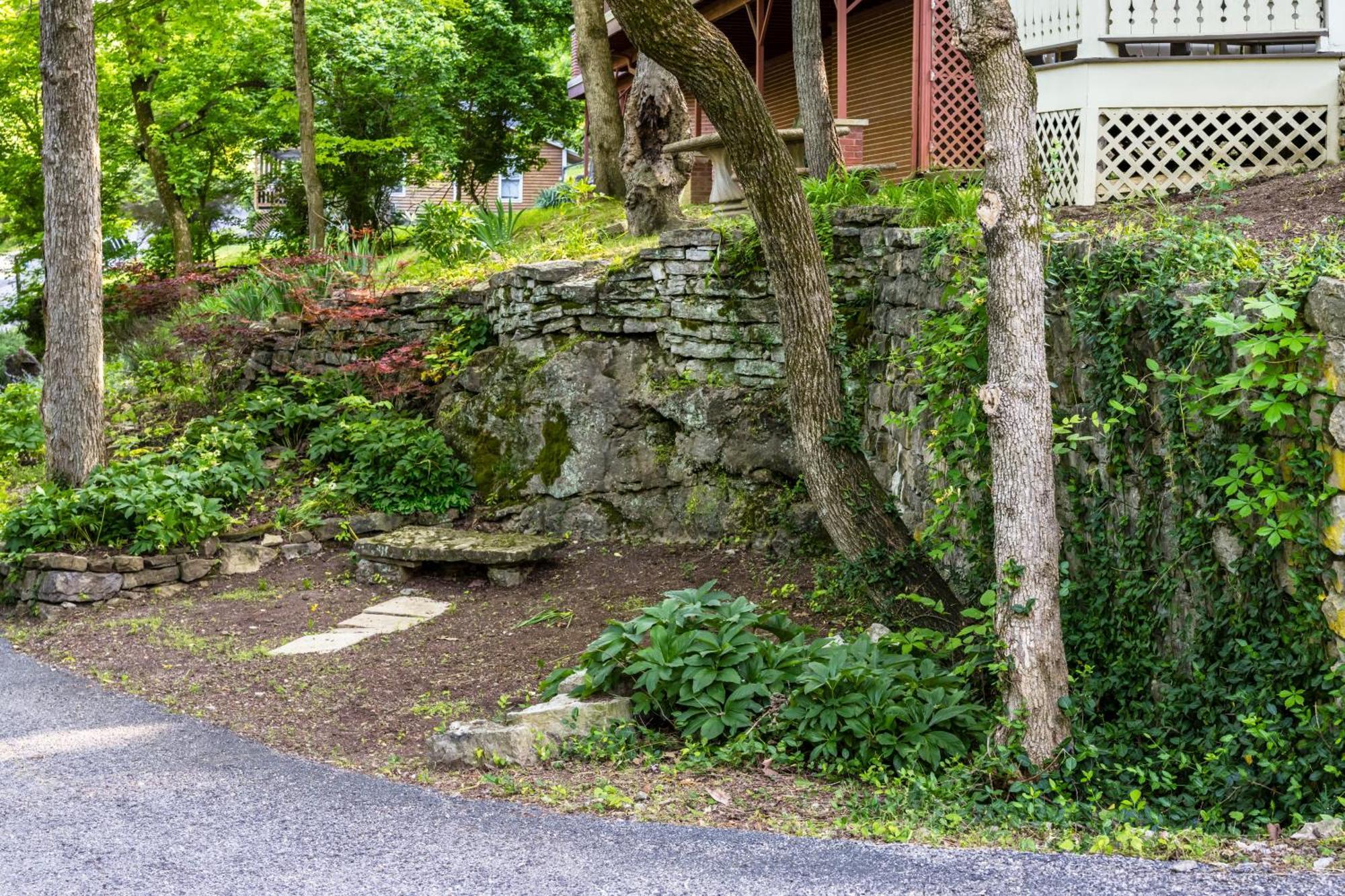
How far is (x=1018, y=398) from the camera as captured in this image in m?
4.73

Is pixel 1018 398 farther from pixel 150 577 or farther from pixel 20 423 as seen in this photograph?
pixel 20 423

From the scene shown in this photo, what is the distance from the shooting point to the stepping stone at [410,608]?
7895 mm

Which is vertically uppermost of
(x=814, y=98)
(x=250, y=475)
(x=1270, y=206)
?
(x=814, y=98)

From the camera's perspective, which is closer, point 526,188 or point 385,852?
point 385,852

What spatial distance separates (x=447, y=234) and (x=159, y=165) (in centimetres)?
789

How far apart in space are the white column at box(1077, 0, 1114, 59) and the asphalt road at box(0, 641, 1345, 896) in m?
6.73

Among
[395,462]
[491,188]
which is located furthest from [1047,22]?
[491,188]

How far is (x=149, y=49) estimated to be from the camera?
16625 millimetres

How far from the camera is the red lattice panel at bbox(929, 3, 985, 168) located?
10844 mm

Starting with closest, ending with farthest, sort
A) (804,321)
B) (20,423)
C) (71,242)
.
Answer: (804,321)
(71,242)
(20,423)

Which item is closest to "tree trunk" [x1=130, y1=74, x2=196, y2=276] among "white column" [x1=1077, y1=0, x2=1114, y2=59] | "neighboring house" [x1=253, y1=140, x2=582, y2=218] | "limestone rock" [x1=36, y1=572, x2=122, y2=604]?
"neighboring house" [x1=253, y1=140, x2=582, y2=218]

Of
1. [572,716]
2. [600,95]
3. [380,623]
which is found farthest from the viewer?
[600,95]

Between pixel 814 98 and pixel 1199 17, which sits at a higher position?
pixel 1199 17

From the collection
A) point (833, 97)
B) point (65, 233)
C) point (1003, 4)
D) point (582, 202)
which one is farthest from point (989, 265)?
point (833, 97)
